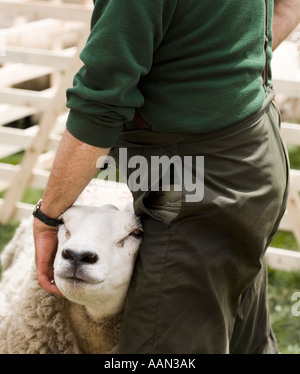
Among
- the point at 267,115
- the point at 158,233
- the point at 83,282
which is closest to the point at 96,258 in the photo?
the point at 83,282

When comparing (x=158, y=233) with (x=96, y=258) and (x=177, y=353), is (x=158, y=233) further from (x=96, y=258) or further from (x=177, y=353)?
(x=177, y=353)

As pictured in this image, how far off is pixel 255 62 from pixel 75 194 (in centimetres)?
67

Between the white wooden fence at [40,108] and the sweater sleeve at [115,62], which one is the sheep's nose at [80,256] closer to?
the sweater sleeve at [115,62]

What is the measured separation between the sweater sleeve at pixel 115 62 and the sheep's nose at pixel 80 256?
0.34 m

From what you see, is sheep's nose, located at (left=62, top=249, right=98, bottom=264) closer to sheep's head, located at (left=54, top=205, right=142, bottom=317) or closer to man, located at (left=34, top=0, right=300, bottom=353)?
sheep's head, located at (left=54, top=205, right=142, bottom=317)

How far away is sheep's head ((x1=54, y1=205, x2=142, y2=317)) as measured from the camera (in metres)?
1.93

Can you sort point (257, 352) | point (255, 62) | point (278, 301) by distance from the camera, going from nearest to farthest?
point (255, 62), point (257, 352), point (278, 301)

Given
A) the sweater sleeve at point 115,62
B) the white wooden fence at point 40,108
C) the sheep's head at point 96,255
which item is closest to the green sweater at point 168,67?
the sweater sleeve at point 115,62

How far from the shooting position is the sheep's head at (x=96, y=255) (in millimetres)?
1928

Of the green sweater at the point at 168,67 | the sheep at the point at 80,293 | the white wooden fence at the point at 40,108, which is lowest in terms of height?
the white wooden fence at the point at 40,108

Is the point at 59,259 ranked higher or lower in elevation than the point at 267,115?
lower

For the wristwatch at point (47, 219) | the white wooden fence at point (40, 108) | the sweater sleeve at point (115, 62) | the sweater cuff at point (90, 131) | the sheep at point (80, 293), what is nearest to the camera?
the sweater sleeve at point (115, 62)

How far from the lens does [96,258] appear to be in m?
1.94

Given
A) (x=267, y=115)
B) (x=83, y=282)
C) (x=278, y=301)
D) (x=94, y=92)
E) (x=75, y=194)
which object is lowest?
(x=278, y=301)
